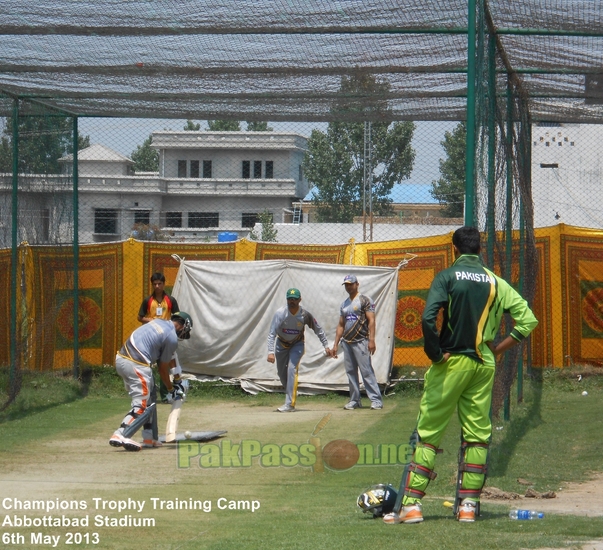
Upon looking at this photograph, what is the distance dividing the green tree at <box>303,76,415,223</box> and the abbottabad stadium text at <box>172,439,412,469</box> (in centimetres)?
506

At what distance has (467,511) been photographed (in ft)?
20.6

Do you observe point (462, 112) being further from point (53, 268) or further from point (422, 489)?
point (422, 489)

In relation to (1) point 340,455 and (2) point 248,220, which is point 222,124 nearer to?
(2) point 248,220

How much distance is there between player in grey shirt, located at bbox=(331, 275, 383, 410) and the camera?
1350cm

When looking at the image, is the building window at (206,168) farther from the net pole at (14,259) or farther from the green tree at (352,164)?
the net pole at (14,259)

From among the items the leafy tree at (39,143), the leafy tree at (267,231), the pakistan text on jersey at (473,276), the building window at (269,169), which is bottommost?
the pakistan text on jersey at (473,276)

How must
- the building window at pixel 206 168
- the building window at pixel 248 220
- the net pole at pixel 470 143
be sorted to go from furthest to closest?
the building window at pixel 206 168 → the building window at pixel 248 220 → the net pole at pixel 470 143

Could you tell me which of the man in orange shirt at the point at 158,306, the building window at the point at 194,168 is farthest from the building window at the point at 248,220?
the man in orange shirt at the point at 158,306

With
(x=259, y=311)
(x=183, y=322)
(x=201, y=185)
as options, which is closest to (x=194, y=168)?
(x=201, y=185)

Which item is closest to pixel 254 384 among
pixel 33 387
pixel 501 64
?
pixel 33 387

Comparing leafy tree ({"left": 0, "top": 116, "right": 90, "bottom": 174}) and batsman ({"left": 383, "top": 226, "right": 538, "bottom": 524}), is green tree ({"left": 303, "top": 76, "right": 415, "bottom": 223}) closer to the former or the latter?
leafy tree ({"left": 0, "top": 116, "right": 90, "bottom": 174})

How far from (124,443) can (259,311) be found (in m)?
5.73

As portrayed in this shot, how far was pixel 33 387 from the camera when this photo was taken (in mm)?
13375

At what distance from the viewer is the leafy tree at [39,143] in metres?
12.4
